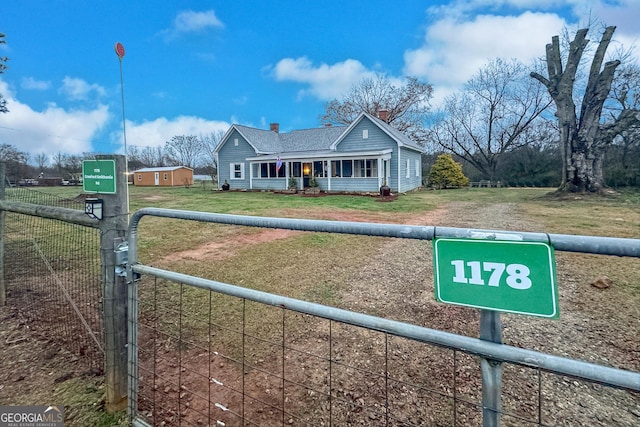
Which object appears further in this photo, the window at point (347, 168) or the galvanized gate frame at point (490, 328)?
the window at point (347, 168)

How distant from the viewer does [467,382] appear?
2.34 m

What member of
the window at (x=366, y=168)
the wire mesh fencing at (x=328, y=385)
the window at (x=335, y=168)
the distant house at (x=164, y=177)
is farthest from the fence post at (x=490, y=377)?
the distant house at (x=164, y=177)

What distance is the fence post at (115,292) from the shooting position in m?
1.97

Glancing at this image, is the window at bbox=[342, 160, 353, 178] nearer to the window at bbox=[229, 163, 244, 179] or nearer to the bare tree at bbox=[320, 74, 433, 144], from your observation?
the window at bbox=[229, 163, 244, 179]

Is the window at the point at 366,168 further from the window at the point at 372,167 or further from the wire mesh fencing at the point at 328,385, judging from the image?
the wire mesh fencing at the point at 328,385

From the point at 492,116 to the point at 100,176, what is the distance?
3522 centimetres

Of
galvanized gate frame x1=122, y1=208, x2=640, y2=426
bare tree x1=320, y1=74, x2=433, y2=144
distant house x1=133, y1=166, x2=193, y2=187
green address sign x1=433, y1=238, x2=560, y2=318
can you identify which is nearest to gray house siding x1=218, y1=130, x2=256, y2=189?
bare tree x1=320, y1=74, x2=433, y2=144

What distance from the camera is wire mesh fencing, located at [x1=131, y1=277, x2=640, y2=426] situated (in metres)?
2.01

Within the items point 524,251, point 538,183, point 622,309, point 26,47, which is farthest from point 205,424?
point 538,183

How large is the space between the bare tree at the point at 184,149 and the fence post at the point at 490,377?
58.5 metres

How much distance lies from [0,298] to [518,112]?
35.7 metres

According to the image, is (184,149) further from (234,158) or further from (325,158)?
(325,158)

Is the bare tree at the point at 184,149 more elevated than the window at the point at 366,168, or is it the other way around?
the bare tree at the point at 184,149

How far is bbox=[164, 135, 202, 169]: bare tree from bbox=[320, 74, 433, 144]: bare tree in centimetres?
3001
